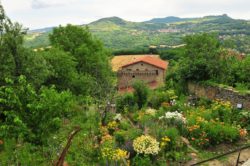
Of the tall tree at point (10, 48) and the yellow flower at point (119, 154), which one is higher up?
the tall tree at point (10, 48)

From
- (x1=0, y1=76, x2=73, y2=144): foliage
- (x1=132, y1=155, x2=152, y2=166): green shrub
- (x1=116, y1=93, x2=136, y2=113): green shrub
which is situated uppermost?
(x1=0, y1=76, x2=73, y2=144): foliage

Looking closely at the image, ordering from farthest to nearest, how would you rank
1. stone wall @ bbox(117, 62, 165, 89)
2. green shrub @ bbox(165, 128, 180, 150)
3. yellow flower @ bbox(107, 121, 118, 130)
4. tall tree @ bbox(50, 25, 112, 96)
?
1. stone wall @ bbox(117, 62, 165, 89)
2. tall tree @ bbox(50, 25, 112, 96)
3. yellow flower @ bbox(107, 121, 118, 130)
4. green shrub @ bbox(165, 128, 180, 150)

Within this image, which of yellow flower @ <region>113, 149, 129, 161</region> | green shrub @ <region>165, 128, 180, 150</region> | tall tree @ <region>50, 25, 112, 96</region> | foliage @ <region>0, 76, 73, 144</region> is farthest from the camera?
tall tree @ <region>50, 25, 112, 96</region>

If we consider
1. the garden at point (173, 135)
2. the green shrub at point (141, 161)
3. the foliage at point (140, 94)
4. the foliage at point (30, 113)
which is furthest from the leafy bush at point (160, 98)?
the foliage at point (30, 113)

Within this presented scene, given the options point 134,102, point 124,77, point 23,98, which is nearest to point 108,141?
point 23,98

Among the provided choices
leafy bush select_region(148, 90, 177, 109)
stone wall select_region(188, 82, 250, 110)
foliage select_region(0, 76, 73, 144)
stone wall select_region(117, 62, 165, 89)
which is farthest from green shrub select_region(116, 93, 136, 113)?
foliage select_region(0, 76, 73, 144)

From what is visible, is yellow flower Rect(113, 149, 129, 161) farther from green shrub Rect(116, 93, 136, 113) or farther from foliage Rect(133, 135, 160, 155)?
green shrub Rect(116, 93, 136, 113)

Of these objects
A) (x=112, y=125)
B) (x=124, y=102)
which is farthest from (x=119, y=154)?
(x=124, y=102)

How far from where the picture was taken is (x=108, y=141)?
1126cm

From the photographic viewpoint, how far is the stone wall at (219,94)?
13.9 m

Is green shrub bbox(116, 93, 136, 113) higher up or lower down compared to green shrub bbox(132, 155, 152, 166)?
→ lower down

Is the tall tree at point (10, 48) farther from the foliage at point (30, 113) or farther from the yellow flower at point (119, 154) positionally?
the yellow flower at point (119, 154)

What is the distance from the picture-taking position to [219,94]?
1551 centimetres

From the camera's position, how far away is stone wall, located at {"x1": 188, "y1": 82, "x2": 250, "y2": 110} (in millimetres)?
13891
